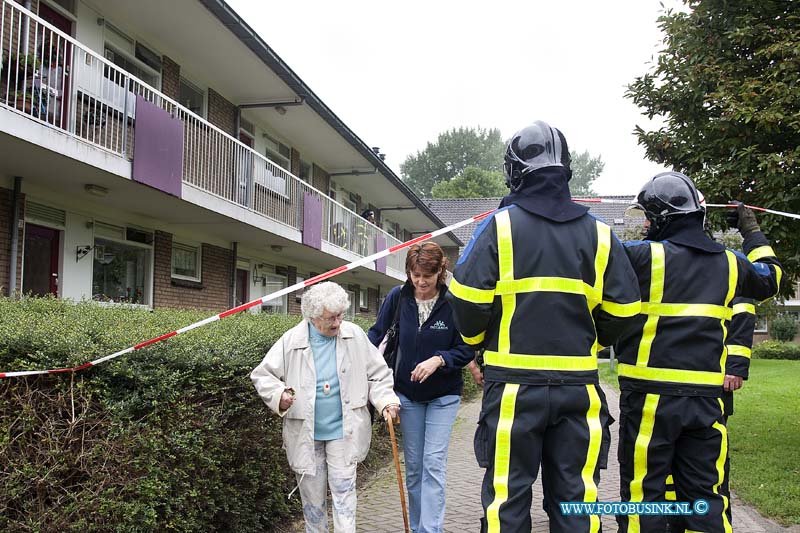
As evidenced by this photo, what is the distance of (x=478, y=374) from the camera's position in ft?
14.3

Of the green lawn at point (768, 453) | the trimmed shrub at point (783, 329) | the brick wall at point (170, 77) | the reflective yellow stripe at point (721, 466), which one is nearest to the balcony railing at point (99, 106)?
the brick wall at point (170, 77)

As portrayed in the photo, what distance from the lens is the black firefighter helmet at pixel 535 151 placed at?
3230 mm

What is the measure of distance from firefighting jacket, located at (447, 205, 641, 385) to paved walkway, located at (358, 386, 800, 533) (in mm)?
2890

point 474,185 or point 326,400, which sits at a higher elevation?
point 474,185

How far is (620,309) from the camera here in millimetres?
3160

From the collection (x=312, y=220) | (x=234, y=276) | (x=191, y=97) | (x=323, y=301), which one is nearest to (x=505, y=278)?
(x=323, y=301)

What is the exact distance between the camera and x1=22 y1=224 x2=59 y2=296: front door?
10.8 meters

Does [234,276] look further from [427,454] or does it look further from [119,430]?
[119,430]

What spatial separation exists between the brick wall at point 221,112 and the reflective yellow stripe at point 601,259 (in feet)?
45.6

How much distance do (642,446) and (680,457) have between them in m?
0.20

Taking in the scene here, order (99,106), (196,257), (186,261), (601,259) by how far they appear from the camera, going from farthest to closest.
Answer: (196,257) → (186,261) → (99,106) → (601,259)

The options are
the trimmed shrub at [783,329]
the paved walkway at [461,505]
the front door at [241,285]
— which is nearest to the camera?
the paved walkway at [461,505]

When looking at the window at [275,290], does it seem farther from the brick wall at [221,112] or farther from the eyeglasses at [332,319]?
the eyeglasses at [332,319]

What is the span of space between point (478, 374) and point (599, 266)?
4.78 ft
